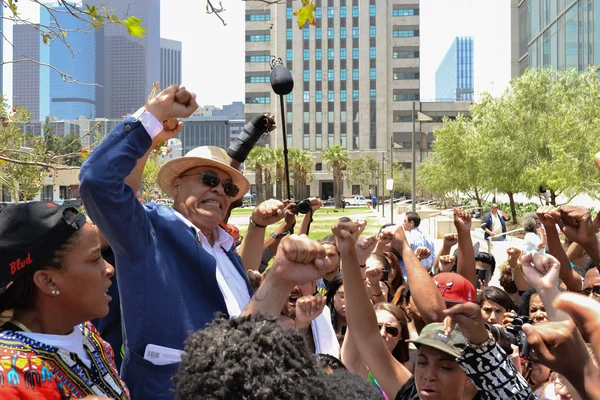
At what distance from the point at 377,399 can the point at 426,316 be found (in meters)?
1.34

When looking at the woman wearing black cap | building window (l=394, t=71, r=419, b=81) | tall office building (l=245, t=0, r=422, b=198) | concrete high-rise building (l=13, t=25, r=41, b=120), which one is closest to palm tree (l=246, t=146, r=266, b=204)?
tall office building (l=245, t=0, r=422, b=198)

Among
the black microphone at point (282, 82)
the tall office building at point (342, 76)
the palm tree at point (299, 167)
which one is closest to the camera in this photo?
the black microphone at point (282, 82)

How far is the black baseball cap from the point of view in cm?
207

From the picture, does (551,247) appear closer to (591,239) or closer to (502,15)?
(591,239)

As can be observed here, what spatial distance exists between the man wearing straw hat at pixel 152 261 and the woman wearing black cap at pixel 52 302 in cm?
15

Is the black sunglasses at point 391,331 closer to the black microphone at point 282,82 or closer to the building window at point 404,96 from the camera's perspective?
the black microphone at point 282,82

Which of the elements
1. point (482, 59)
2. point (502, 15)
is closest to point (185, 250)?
point (502, 15)

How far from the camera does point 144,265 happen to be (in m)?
2.56

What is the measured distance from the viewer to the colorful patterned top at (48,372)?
1.88 metres

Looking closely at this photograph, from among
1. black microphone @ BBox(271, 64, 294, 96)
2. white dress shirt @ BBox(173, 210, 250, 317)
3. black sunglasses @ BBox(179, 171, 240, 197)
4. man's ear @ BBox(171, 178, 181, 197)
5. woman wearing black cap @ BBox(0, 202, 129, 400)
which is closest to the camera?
woman wearing black cap @ BBox(0, 202, 129, 400)

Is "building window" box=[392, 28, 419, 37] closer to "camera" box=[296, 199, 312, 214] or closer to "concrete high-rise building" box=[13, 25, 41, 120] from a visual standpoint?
"concrete high-rise building" box=[13, 25, 41, 120]

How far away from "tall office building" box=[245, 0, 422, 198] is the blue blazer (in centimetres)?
9480

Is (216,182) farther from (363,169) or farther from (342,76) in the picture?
(342,76)

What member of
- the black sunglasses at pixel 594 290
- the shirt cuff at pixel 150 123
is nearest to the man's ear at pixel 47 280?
the shirt cuff at pixel 150 123
